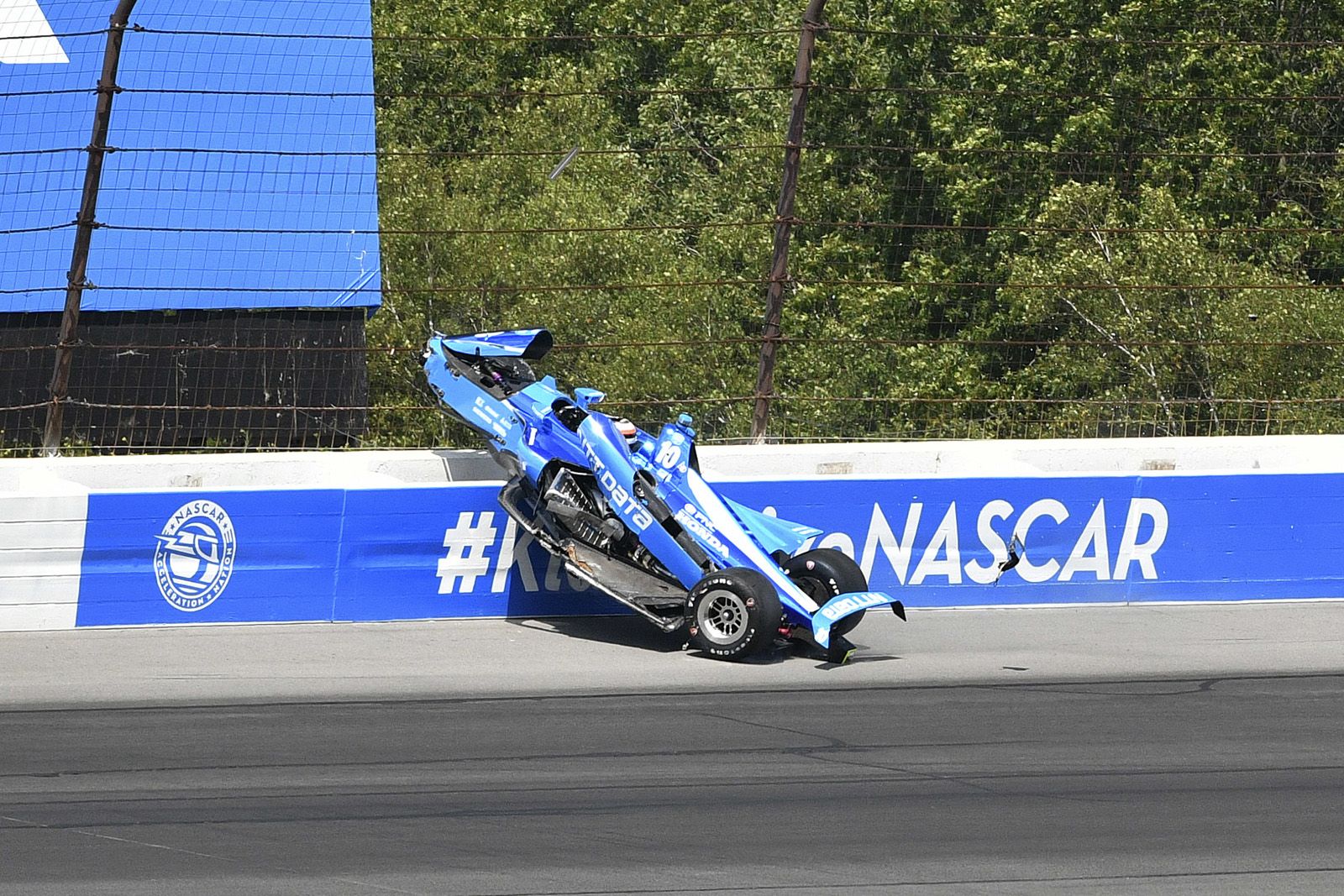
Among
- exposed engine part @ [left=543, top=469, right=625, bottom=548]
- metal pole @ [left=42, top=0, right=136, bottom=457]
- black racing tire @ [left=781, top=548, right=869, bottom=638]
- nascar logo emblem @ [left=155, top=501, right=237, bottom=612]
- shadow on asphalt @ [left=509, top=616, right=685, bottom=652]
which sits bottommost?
shadow on asphalt @ [left=509, top=616, right=685, bottom=652]

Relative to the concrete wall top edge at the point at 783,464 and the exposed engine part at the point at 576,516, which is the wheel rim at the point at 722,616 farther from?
the concrete wall top edge at the point at 783,464

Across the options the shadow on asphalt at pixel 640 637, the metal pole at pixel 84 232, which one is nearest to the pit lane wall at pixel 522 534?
the shadow on asphalt at pixel 640 637

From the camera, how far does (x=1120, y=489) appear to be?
420 inches

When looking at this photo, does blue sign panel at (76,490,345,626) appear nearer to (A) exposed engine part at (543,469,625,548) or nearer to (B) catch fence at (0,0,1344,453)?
(B) catch fence at (0,0,1344,453)

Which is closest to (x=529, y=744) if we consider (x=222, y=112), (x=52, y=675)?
(x=52, y=675)

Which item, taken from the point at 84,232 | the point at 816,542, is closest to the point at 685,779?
the point at 816,542

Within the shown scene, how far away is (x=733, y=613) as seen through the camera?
9023mm

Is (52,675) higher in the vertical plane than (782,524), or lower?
lower

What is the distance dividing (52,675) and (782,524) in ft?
12.6

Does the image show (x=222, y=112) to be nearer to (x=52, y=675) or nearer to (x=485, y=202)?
(x=485, y=202)

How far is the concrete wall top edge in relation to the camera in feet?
33.7

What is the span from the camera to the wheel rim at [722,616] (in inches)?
353

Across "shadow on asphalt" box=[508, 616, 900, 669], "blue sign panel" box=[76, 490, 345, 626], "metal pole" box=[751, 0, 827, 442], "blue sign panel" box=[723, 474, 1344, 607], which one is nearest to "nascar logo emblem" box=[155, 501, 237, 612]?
"blue sign panel" box=[76, 490, 345, 626]

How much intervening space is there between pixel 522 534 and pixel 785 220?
103 inches
